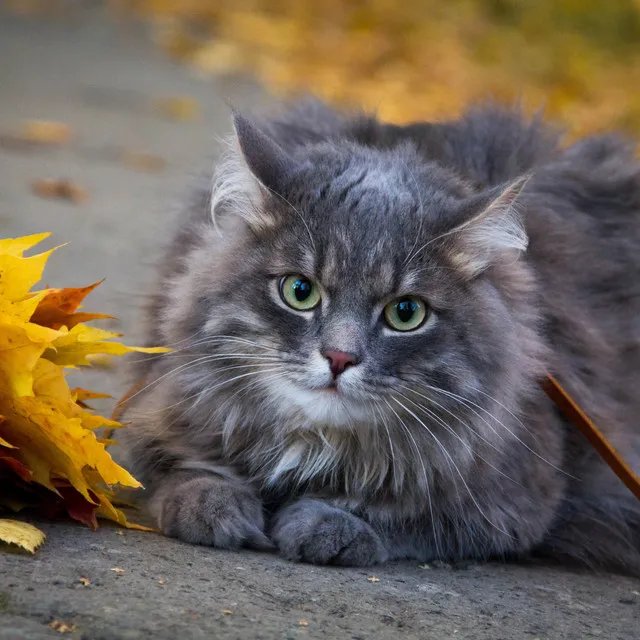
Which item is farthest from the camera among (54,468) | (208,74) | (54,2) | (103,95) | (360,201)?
(54,2)

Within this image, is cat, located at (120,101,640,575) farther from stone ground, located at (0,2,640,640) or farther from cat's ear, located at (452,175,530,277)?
stone ground, located at (0,2,640,640)

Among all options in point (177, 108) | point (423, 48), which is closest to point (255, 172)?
point (177, 108)

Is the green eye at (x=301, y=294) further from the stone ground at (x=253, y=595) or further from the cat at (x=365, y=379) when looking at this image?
the stone ground at (x=253, y=595)

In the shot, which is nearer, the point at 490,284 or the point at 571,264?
the point at 490,284

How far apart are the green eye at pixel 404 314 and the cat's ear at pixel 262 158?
1.59 ft

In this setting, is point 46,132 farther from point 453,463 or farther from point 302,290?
point 453,463

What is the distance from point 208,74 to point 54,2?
8.91ft

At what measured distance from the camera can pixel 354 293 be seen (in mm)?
2816

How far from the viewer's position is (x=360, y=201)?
2957 millimetres

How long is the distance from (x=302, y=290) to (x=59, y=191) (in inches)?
157

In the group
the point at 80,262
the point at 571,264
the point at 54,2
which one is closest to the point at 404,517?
the point at 571,264

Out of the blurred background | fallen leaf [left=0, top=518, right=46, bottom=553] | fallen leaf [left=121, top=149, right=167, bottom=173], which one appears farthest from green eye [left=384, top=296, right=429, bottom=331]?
fallen leaf [left=121, top=149, right=167, bottom=173]

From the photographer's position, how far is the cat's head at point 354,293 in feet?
9.23

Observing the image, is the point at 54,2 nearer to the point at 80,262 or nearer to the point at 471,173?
the point at 80,262
